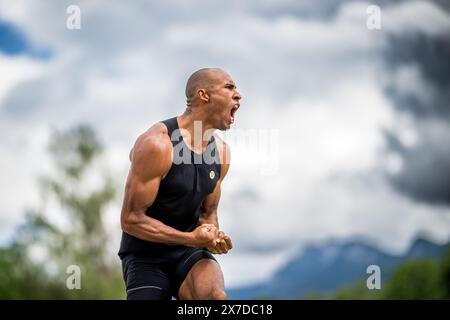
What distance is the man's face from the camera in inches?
254

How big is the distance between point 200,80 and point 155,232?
1.37m

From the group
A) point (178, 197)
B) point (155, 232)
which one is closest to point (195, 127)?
point (178, 197)

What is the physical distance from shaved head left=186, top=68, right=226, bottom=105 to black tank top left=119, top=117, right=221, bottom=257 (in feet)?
0.90

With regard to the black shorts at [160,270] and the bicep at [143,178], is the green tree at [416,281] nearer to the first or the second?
the black shorts at [160,270]

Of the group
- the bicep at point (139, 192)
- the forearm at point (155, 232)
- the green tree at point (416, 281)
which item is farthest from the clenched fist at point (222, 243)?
the green tree at point (416, 281)

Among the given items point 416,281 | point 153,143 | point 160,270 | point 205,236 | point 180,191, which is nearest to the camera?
point 205,236

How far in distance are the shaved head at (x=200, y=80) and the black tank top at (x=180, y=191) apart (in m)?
0.27

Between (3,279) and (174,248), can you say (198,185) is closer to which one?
(174,248)

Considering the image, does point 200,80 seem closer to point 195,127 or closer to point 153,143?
point 195,127

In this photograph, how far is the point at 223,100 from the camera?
646 centimetres

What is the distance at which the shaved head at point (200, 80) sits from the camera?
21.3 feet

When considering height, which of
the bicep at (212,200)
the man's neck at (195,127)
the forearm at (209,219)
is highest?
the man's neck at (195,127)
